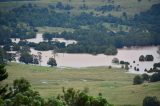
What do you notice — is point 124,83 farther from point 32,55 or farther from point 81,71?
point 32,55

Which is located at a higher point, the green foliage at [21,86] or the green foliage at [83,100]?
the green foliage at [21,86]

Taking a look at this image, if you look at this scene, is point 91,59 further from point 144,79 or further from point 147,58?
point 144,79

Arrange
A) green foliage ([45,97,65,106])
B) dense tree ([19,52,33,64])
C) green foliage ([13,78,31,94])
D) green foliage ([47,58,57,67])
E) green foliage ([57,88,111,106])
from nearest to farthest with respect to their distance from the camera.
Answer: green foliage ([45,97,65,106]) → green foliage ([57,88,111,106]) → green foliage ([13,78,31,94]) → green foliage ([47,58,57,67]) → dense tree ([19,52,33,64])

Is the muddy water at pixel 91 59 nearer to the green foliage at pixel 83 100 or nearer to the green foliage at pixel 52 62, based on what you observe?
the green foliage at pixel 52 62

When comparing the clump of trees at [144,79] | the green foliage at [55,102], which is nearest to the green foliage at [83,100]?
the green foliage at [55,102]

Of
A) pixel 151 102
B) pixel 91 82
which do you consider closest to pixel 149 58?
pixel 91 82

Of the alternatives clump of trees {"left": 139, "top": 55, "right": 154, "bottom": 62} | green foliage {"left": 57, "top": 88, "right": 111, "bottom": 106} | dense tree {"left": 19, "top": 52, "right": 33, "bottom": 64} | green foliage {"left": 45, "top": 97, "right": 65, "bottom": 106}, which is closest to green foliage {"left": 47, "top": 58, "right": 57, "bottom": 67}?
dense tree {"left": 19, "top": 52, "right": 33, "bottom": 64}

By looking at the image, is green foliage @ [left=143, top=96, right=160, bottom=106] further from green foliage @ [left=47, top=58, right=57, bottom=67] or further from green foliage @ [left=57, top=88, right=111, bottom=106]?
green foliage @ [left=47, top=58, right=57, bottom=67]

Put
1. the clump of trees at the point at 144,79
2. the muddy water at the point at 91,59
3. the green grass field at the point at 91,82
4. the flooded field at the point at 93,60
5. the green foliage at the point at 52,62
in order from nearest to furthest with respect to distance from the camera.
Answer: the green grass field at the point at 91,82, the clump of trees at the point at 144,79, the green foliage at the point at 52,62, the flooded field at the point at 93,60, the muddy water at the point at 91,59
